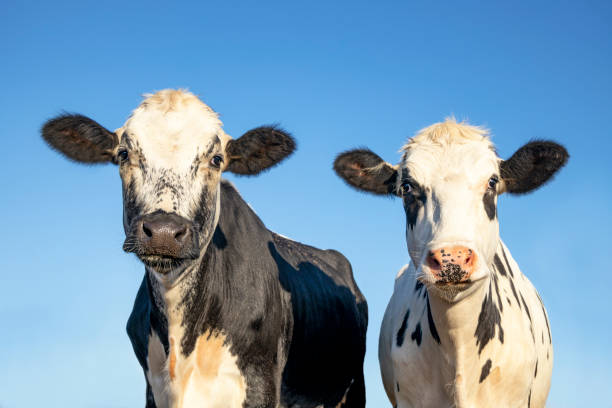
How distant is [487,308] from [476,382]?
663 millimetres

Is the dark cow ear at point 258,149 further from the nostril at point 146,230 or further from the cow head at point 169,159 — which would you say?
the nostril at point 146,230

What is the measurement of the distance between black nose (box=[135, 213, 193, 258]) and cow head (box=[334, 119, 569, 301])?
199 cm

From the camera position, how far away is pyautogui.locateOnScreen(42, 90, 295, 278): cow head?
6.33 m

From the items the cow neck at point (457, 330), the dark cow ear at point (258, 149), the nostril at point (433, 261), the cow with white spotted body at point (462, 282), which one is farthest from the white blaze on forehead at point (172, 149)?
the cow neck at point (457, 330)

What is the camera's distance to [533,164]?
7.29 m

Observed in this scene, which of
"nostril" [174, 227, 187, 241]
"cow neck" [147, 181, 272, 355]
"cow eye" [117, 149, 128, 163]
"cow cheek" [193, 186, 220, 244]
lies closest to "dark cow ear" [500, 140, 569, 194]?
"cow neck" [147, 181, 272, 355]

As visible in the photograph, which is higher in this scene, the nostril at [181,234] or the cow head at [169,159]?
the cow head at [169,159]

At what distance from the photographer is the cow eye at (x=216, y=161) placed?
7266mm

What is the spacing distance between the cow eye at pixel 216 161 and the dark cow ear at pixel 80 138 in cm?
105

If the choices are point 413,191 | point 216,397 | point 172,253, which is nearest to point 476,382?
point 413,191

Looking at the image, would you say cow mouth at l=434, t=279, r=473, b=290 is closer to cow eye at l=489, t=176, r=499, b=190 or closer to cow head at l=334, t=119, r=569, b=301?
cow head at l=334, t=119, r=569, b=301

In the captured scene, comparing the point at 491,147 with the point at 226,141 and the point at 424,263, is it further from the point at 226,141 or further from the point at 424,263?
the point at 226,141

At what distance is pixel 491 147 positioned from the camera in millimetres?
7344

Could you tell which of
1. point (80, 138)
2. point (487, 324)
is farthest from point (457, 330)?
point (80, 138)
